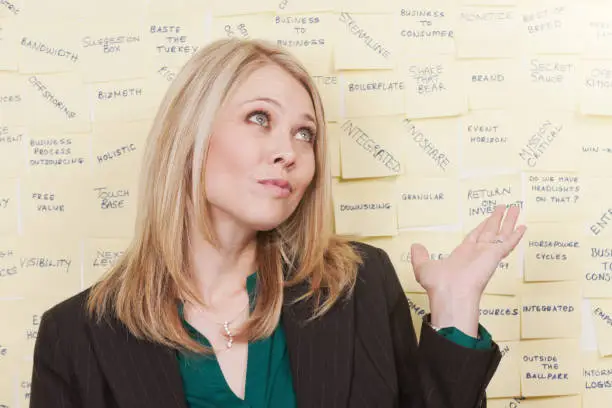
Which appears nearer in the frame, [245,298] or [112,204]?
[245,298]

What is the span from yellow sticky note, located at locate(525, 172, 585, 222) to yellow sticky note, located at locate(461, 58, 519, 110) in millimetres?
205

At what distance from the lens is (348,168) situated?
1.47 meters

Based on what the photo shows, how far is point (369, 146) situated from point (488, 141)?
0.30m

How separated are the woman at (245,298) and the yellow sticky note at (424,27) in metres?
0.39

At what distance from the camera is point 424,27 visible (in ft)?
4.82

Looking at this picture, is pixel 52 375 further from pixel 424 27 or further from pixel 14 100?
pixel 424 27

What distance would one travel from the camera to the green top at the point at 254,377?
106 centimetres

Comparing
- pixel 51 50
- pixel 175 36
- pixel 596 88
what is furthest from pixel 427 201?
pixel 51 50

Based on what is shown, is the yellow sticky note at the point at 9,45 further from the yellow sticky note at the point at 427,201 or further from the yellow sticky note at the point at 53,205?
the yellow sticky note at the point at 427,201

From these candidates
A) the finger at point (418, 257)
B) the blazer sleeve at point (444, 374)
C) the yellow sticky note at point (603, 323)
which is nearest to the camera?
the blazer sleeve at point (444, 374)

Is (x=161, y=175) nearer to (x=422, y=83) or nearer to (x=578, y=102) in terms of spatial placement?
(x=422, y=83)

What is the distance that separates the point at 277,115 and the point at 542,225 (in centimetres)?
76

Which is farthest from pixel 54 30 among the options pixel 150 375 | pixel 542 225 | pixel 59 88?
pixel 542 225

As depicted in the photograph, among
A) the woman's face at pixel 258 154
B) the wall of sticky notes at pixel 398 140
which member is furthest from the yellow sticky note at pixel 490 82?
the woman's face at pixel 258 154
